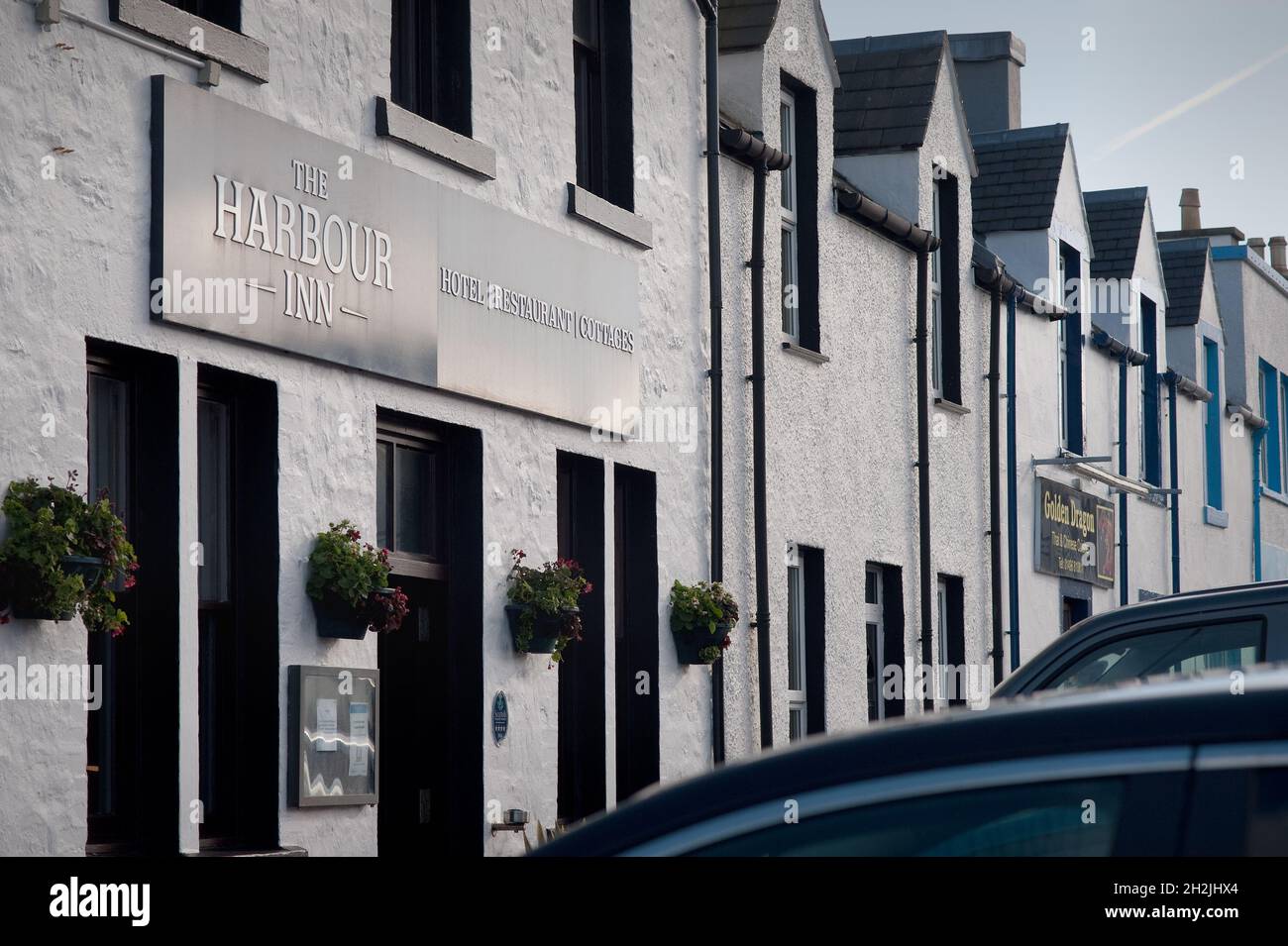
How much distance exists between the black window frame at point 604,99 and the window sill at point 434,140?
186cm

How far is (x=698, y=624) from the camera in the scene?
1262cm

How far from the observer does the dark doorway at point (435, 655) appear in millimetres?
10266

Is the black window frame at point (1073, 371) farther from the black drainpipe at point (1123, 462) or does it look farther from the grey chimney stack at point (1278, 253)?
the grey chimney stack at point (1278, 253)

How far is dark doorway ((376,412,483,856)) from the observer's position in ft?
33.7

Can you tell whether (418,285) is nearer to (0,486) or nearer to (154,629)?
(154,629)

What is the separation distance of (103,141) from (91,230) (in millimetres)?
377

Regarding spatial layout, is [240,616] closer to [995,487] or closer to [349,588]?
[349,588]

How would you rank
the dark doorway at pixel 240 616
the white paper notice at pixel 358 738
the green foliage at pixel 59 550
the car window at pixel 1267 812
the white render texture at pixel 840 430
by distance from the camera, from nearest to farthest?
the car window at pixel 1267 812
the green foliage at pixel 59 550
the dark doorway at pixel 240 616
the white paper notice at pixel 358 738
the white render texture at pixel 840 430

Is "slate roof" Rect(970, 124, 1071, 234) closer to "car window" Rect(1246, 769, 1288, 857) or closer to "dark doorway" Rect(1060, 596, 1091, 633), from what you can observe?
"dark doorway" Rect(1060, 596, 1091, 633)

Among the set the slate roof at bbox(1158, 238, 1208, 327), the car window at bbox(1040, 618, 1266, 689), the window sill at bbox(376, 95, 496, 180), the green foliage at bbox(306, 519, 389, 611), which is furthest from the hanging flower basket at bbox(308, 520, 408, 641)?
the slate roof at bbox(1158, 238, 1208, 327)

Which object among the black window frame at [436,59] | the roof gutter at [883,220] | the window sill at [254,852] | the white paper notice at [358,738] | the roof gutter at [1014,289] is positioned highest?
the roof gutter at [1014,289]

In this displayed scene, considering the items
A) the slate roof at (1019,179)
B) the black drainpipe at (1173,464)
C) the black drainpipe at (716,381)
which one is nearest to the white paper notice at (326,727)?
the black drainpipe at (716,381)

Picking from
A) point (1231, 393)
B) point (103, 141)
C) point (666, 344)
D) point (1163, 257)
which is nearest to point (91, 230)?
point (103, 141)

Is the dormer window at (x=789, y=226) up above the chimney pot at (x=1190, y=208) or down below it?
below
